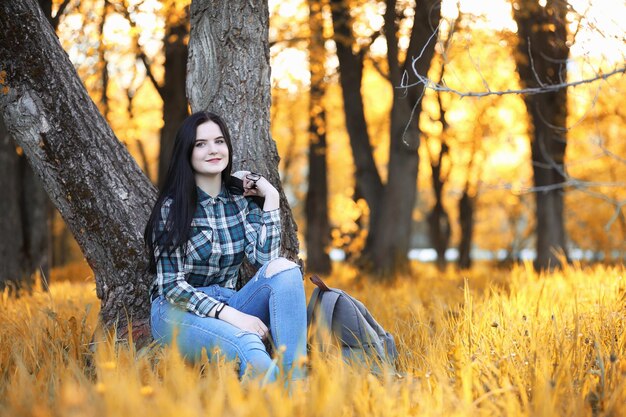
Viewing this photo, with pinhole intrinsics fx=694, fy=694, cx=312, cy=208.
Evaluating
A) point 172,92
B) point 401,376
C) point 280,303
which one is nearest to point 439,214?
point 172,92

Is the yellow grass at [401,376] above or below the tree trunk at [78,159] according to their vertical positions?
below

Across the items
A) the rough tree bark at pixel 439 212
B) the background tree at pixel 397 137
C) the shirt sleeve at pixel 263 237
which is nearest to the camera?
the shirt sleeve at pixel 263 237

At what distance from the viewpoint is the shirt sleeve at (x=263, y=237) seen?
3.85 metres

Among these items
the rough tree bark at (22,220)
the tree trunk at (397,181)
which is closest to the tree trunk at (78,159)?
the rough tree bark at (22,220)

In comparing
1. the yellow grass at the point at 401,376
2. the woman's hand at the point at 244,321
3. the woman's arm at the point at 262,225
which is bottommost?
the yellow grass at the point at 401,376

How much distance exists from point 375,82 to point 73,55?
34.1ft

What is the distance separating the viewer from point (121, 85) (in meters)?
14.5

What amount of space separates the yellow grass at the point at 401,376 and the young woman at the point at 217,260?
0.21m

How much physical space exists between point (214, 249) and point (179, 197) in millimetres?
333

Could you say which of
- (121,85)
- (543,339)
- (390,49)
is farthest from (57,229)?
(543,339)

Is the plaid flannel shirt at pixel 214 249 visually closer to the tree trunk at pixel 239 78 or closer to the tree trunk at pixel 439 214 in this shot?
the tree trunk at pixel 239 78

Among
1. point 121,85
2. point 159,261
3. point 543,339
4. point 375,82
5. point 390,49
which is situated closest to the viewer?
point 543,339

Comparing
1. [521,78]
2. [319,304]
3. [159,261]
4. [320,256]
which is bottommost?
[320,256]

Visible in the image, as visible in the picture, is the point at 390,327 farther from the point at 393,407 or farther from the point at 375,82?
the point at 375,82
